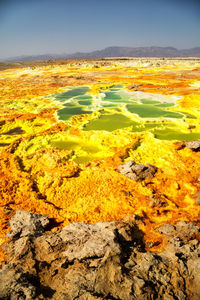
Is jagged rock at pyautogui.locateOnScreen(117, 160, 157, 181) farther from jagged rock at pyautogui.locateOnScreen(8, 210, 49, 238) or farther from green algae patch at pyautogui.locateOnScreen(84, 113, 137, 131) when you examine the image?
green algae patch at pyautogui.locateOnScreen(84, 113, 137, 131)

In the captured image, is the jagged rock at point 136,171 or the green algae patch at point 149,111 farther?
the green algae patch at point 149,111

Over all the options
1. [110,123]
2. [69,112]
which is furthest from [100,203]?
[69,112]

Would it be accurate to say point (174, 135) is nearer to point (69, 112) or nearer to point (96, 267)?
point (69, 112)

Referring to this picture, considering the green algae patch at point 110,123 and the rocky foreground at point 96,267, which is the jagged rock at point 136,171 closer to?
the rocky foreground at point 96,267

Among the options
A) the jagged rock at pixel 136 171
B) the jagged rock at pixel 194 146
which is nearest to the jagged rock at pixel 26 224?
the jagged rock at pixel 136 171

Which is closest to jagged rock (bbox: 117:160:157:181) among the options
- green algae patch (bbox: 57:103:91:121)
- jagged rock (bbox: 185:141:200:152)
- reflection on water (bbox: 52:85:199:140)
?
jagged rock (bbox: 185:141:200:152)

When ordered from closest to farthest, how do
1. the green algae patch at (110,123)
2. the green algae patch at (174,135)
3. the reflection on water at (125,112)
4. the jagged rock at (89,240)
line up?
the jagged rock at (89,240), the green algae patch at (174,135), the reflection on water at (125,112), the green algae patch at (110,123)

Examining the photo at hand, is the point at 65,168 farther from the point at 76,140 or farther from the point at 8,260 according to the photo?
the point at 8,260

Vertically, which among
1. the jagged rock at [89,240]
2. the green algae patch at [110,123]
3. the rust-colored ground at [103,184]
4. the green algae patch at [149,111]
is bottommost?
the rust-colored ground at [103,184]
